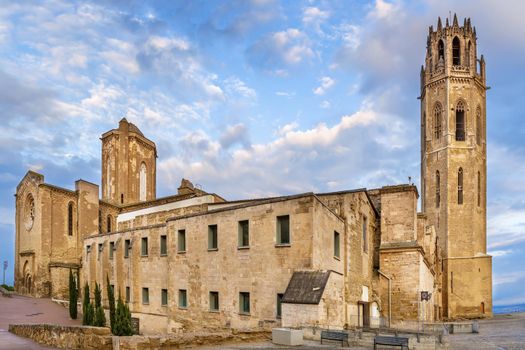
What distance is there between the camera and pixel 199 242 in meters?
27.2

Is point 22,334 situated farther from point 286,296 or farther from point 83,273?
point 83,273

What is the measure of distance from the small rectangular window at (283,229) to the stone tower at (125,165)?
40502 millimetres

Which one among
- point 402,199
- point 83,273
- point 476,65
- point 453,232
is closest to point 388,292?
point 402,199

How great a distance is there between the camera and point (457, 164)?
63.4 m

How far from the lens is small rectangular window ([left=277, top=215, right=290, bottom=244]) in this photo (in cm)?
→ 2262

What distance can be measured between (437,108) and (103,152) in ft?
144

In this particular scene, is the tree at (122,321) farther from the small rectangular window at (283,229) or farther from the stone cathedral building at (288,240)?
the small rectangular window at (283,229)

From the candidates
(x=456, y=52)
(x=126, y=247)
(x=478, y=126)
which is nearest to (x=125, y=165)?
(x=126, y=247)

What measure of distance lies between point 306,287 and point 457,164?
49328 millimetres

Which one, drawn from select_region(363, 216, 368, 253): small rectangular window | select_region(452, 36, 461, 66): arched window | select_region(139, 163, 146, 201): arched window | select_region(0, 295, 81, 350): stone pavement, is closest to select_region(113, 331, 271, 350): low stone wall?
select_region(363, 216, 368, 253): small rectangular window

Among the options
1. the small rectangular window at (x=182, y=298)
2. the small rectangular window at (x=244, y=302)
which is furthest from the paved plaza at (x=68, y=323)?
the small rectangular window at (x=182, y=298)

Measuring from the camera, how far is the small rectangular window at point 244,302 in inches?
944

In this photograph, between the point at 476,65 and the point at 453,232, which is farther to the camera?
the point at 476,65

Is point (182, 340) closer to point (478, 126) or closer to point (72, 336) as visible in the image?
point (72, 336)
